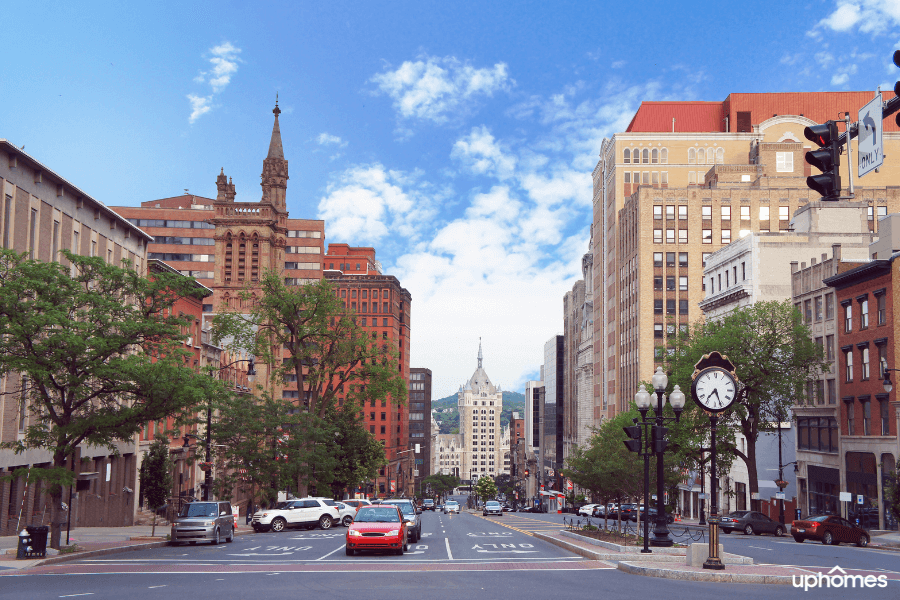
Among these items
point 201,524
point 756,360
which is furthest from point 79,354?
point 756,360

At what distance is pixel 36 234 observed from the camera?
42.2 m

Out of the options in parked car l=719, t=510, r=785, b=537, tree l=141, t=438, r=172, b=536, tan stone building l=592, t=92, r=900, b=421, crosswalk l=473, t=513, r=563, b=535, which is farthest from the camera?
tan stone building l=592, t=92, r=900, b=421

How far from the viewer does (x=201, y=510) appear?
34.0 m

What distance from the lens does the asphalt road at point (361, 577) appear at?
1734cm

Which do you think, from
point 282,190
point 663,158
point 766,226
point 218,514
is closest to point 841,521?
point 218,514

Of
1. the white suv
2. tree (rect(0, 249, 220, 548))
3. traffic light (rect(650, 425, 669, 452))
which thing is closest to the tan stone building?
the white suv

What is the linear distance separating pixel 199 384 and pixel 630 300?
3575 inches

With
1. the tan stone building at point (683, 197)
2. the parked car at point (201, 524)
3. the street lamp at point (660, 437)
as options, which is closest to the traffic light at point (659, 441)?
the street lamp at point (660, 437)

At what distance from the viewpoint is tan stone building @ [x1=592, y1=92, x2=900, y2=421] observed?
103625 mm

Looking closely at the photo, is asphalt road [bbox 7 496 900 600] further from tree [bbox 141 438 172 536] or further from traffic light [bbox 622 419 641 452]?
tree [bbox 141 438 172 536]

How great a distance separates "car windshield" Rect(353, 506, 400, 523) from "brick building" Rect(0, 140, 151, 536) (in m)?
12.1

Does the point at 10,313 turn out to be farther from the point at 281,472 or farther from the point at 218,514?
the point at 281,472

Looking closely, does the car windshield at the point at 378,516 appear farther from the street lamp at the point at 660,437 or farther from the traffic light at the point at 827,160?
the traffic light at the point at 827,160

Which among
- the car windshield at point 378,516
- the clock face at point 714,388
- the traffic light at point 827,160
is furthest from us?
the car windshield at point 378,516
